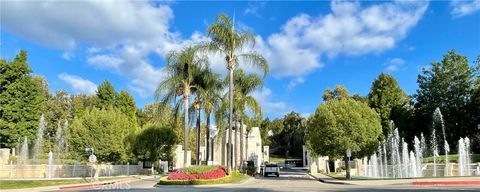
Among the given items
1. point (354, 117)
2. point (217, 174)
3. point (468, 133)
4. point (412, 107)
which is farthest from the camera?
point (412, 107)

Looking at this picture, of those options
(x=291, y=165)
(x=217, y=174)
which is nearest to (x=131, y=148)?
(x=217, y=174)

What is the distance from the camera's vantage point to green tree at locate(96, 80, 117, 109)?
75.4 m

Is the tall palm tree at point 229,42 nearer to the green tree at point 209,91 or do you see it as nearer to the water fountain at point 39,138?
the green tree at point 209,91

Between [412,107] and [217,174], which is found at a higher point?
[412,107]

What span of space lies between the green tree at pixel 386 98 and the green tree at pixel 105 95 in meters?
40.7

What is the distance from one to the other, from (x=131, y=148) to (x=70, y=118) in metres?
37.4

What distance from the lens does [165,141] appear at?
57938mm

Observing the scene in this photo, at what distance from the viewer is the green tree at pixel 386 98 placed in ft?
244

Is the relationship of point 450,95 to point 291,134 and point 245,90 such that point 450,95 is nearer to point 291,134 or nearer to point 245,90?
point 245,90

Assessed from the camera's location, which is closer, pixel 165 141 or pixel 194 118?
pixel 194 118

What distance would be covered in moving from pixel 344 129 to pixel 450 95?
37.4 meters

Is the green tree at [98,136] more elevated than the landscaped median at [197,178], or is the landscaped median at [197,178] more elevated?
the green tree at [98,136]

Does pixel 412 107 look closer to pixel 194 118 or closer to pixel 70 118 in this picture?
pixel 194 118

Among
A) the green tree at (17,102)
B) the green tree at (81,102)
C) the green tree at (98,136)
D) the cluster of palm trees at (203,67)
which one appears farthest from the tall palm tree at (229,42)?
the green tree at (81,102)
